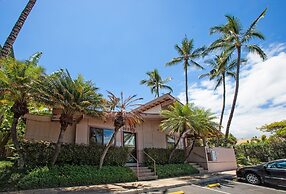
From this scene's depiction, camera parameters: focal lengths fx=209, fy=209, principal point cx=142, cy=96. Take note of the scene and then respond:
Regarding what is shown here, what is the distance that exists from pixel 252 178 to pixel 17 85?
518 inches

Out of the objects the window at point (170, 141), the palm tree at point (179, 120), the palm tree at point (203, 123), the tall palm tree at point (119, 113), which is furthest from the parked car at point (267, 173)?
the tall palm tree at point (119, 113)

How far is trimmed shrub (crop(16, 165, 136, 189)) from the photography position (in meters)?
8.93

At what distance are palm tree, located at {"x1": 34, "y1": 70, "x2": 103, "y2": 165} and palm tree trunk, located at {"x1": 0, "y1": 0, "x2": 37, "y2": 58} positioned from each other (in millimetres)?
2390

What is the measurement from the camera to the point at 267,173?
440 inches

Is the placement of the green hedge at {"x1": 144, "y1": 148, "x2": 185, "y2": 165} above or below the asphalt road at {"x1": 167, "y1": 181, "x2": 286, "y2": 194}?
above

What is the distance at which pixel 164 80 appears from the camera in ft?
116

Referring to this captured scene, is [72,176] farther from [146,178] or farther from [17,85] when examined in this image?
[17,85]

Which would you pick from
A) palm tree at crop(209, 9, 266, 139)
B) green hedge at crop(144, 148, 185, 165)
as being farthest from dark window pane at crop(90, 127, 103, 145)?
palm tree at crop(209, 9, 266, 139)

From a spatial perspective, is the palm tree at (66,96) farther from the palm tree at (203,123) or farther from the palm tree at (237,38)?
the palm tree at (237,38)

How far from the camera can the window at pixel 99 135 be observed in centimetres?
1416

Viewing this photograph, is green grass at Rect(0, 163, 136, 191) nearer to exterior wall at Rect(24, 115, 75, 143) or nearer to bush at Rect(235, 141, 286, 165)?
exterior wall at Rect(24, 115, 75, 143)

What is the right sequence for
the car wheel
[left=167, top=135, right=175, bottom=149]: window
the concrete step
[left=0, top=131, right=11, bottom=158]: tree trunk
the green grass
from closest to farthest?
the green grass → the car wheel → the concrete step → [left=0, top=131, right=11, bottom=158]: tree trunk → [left=167, top=135, right=175, bottom=149]: window

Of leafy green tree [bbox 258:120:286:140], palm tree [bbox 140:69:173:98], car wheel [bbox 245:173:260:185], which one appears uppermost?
palm tree [bbox 140:69:173:98]

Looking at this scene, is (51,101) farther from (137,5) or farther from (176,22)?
(176,22)
